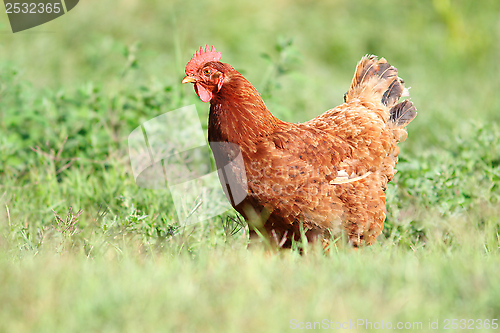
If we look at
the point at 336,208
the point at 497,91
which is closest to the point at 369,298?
the point at 336,208

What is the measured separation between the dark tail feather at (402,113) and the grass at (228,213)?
433mm

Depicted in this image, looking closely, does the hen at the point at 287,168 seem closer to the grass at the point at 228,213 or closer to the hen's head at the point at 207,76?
the hen's head at the point at 207,76

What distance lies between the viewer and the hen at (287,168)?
9.09ft

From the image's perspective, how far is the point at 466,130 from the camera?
5570 millimetres

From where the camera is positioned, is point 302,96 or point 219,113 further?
point 302,96

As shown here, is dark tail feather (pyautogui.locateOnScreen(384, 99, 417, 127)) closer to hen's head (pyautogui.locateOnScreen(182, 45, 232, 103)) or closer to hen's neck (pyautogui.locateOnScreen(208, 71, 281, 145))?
hen's neck (pyautogui.locateOnScreen(208, 71, 281, 145))

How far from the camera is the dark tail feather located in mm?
3977

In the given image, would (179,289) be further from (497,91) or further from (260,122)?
(497,91)

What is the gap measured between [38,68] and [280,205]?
19.9ft

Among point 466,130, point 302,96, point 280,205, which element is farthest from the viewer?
point 302,96

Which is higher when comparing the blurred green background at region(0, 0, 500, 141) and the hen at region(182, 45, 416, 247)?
the blurred green background at region(0, 0, 500, 141)

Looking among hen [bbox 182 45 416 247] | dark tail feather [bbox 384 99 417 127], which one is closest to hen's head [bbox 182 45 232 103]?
hen [bbox 182 45 416 247]

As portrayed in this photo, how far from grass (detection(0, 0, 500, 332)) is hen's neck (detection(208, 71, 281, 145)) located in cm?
67

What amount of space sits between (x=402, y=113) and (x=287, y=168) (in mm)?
1707
